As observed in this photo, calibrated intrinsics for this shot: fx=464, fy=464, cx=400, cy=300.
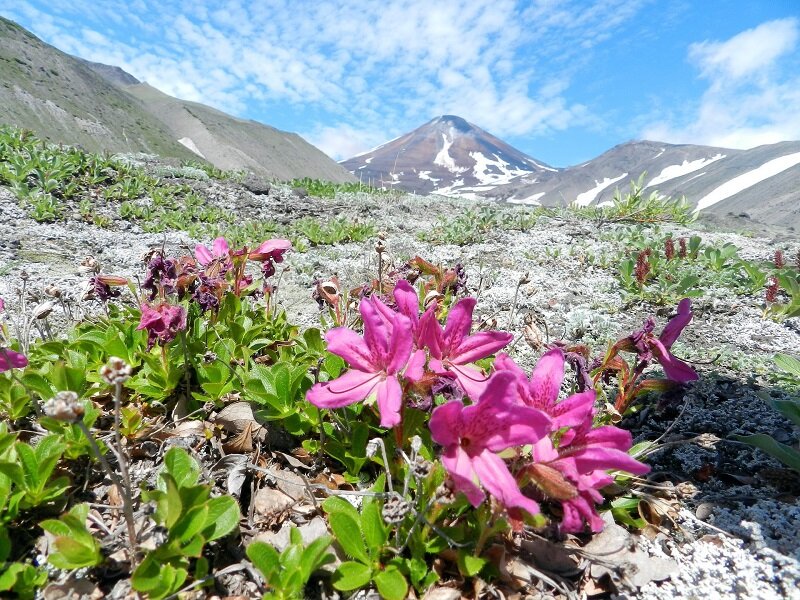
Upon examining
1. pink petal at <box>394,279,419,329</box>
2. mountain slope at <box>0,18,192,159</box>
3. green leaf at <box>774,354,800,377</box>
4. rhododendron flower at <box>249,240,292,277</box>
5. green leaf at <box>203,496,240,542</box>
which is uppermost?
mountain slope at <box>0,18,192,159</box>

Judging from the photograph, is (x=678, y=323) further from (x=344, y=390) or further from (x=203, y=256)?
(x=203, y=256)

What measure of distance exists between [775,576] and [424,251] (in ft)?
17.0

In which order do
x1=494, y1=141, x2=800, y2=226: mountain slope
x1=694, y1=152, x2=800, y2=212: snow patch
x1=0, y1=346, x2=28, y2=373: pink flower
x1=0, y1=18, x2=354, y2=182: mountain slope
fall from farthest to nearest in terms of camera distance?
x1=694, y1=152, x2=800, y2=212: snow patch
x1=494, y1=141, x2=800, y2=226: mountain slope
x1=0, y1=18, x2=354, y2=182: mountain slope
x1=0, y1=346, x2=28, y2=373: pink flower

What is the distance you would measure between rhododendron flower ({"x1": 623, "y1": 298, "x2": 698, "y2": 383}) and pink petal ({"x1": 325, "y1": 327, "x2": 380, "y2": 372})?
3.72 ft

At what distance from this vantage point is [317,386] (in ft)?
4.67

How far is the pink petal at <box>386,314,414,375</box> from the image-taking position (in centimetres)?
139

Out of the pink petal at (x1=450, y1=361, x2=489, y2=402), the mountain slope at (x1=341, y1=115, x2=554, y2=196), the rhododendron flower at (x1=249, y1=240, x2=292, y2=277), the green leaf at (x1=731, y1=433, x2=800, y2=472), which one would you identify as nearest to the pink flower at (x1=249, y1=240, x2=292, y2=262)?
the rhododendron flower at (x1=249, y1=240, x2=292, y2=277)

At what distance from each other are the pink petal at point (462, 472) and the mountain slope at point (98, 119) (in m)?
24.4

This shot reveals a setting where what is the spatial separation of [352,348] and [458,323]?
0.37 m

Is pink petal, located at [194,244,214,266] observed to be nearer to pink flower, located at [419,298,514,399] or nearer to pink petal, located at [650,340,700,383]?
pink flower, located at [419,298,514,399]

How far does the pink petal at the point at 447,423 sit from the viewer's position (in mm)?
1170

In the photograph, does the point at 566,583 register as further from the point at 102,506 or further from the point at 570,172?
the point at 570,172

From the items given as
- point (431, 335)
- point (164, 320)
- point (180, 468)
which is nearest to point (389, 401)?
point (431, 335)

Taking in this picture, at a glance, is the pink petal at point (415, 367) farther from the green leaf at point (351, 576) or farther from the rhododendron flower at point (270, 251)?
the rhododendron flower at point (270, 251)
